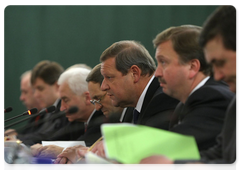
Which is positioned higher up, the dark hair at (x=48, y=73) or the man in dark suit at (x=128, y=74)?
the man in dark suit at (x=128, y=74)

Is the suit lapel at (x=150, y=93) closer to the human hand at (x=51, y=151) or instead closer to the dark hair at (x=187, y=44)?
the dark hair at (x=187, y=44)

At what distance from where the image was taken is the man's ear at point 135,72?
274 centimetres

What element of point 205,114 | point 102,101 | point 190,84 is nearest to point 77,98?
point 102,101

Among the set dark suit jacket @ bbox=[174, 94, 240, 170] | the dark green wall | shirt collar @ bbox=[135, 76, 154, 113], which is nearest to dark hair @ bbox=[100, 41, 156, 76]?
shirt collar @ bbox=[135, 76, 154, 113]

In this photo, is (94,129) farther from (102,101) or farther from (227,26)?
(227,26)

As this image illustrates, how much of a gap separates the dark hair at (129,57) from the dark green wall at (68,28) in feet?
9.46

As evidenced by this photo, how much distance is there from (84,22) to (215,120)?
4.39m

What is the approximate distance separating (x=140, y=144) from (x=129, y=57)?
1.54 metres

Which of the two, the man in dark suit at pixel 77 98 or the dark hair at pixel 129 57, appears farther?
the man in dark suit at pixel 77 98

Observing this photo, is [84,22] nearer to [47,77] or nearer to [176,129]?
[47,77]

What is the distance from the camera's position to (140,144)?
1274mm

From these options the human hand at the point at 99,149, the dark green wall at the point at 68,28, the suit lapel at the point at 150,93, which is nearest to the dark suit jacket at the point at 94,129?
the suit lapel at the point at 150,93

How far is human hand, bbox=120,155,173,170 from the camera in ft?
3.95

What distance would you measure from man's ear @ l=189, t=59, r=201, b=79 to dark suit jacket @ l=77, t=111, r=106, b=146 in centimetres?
120
